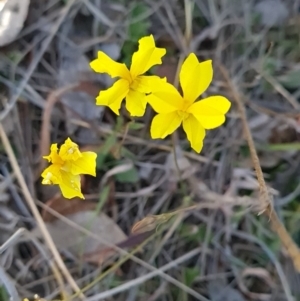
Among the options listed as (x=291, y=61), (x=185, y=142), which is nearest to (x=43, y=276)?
(x=185, y=142)

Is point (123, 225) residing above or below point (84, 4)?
below

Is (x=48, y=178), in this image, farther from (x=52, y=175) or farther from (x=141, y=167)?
(x=141, y=167)

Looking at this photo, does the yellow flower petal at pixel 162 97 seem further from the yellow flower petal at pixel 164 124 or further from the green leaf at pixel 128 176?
the green leaf at pixel 128 176

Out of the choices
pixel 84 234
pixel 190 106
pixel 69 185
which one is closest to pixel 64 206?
pixel 84 234

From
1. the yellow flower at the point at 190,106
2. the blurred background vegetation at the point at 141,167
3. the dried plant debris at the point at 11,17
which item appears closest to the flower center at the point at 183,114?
the yellow flower at the point at 190,106

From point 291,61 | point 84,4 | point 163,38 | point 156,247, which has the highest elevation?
point 84,4

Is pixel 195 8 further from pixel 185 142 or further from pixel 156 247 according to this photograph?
pixel 156 247
